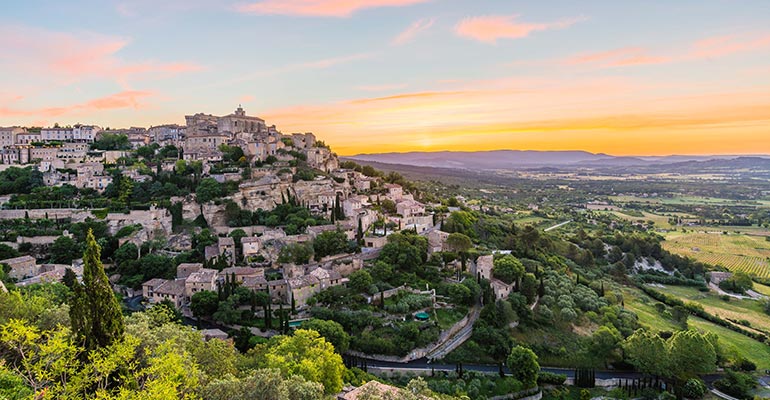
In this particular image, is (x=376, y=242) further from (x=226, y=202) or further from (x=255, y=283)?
(x=226, y=202)

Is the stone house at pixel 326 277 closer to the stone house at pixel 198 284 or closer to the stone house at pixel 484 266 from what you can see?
the stone house at pixel 198 284

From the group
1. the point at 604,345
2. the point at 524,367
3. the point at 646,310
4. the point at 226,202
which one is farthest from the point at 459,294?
the point at 226,202

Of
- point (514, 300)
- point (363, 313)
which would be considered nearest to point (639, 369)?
point (514, 300)

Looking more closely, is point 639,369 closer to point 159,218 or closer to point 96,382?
point 96,382

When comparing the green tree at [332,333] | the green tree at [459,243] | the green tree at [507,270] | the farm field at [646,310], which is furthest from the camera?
the green tree at [459,243]

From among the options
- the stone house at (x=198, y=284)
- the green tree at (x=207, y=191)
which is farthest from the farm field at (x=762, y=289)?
the green tree at (x=207, y=191)
